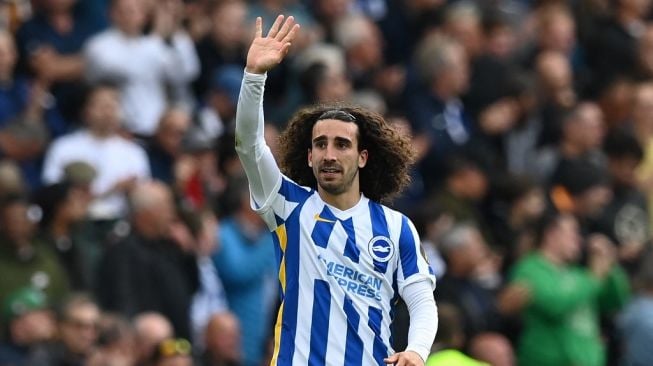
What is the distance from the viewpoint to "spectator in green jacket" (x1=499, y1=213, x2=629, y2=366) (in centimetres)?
1358

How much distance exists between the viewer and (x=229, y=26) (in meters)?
14.3

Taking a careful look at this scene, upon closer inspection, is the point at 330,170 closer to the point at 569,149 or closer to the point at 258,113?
the point at 258,113

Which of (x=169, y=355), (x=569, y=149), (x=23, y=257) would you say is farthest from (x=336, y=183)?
(x=569, y=149)

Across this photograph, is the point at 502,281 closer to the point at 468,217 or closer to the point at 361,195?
the point at 468,217

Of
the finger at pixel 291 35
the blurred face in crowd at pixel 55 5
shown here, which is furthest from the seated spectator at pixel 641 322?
the finger at pixel 291 35

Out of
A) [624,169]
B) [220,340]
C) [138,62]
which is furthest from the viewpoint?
[624,169]

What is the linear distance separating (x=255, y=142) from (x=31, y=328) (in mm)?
3626

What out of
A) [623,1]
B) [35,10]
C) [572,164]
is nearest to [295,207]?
[35,10]

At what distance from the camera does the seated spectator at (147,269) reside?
1178 centimetres

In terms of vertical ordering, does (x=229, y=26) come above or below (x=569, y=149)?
above

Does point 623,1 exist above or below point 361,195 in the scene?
above

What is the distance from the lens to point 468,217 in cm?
1421

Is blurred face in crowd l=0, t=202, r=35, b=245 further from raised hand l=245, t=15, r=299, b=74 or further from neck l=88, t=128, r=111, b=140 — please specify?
raised hand l=245, t=15, r=299, b=74

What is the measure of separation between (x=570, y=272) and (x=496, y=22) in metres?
3.50
